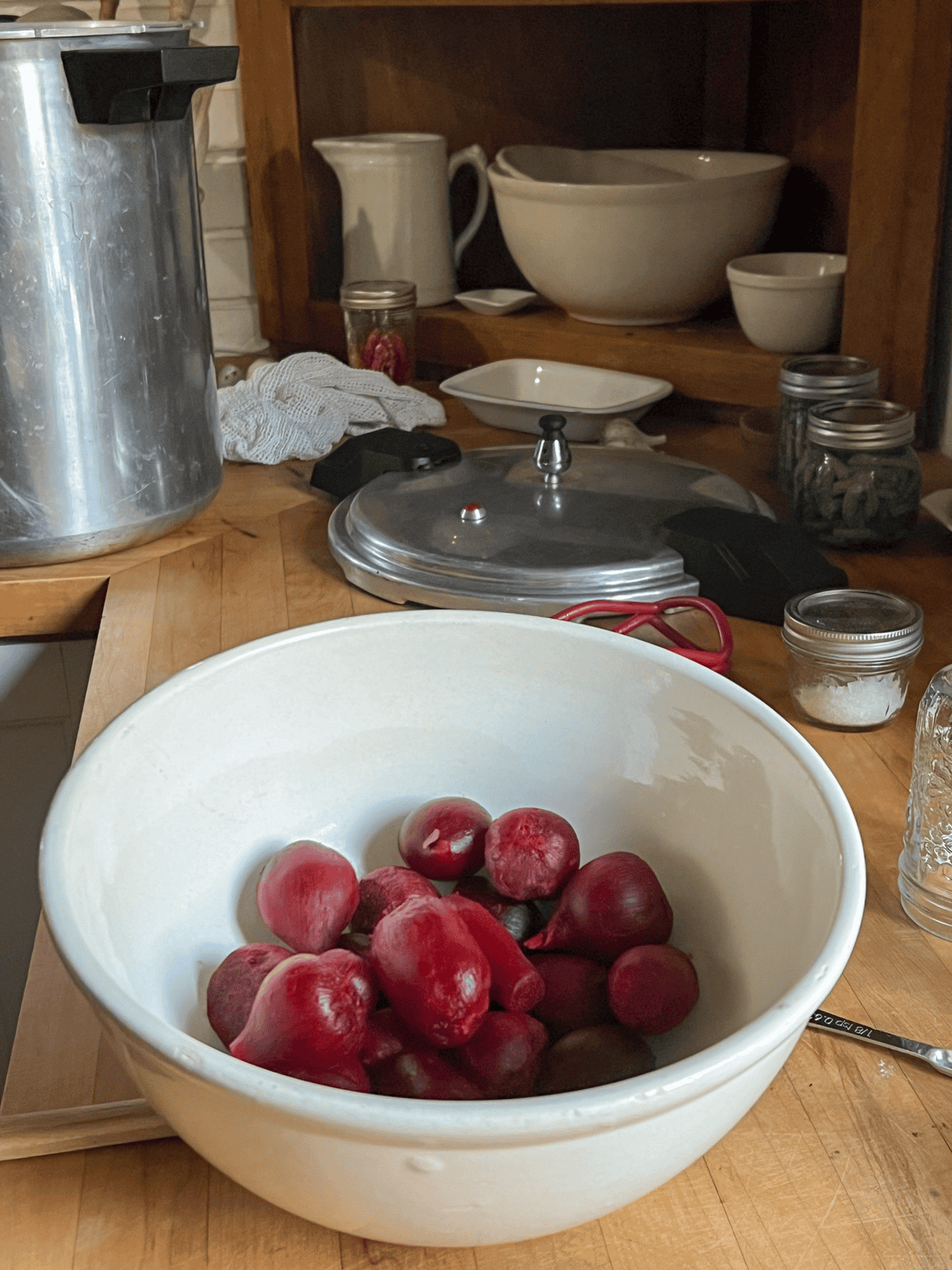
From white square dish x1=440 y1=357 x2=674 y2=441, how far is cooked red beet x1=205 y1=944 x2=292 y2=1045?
751 millimetres

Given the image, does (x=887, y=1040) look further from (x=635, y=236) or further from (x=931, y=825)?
(x=635, y=236)

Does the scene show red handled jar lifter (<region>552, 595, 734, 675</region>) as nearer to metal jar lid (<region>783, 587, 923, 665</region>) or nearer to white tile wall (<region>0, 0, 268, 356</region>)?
metal jar lid (<region>783, 587, 923, 665</region>)

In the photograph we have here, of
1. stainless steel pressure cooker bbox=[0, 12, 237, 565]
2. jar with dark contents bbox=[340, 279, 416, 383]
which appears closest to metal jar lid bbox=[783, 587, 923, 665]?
stainless steel pressure cooker bbox=[0, 12, 237, 565]

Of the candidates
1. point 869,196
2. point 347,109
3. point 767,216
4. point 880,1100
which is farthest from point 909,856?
point 347,109

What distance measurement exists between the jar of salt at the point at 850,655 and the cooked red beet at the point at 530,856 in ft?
0.81

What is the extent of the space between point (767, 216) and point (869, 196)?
21 centimetres

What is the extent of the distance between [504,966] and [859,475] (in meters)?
0.58

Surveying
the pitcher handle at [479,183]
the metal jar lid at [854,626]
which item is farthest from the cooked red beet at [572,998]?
the pitcher handle at [479,183]

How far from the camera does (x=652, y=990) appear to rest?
1.28 ft

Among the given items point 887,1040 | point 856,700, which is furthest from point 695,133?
point 887,1040

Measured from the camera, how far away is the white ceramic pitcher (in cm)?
130

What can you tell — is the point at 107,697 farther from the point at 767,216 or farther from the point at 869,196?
the point at 767,216

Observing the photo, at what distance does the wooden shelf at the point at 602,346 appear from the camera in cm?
112

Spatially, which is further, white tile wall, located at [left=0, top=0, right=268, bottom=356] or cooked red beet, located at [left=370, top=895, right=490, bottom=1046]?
white tile wall, located at [left=0, top=0, right=268, bottom=356]
